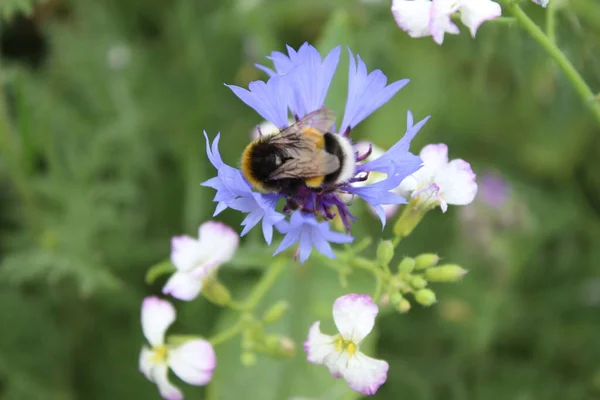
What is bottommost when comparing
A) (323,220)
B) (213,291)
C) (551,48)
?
(213,291)

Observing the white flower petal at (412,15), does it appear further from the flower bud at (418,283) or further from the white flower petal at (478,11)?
the flower bud at (418,283)

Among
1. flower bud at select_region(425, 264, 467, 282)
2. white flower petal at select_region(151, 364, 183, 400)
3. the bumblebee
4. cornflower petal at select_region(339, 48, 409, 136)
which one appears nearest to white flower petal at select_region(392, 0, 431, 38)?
cornflower petal at select_region(339, 48, 409, 136)

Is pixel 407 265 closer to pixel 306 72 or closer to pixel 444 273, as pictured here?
pixel 444 273

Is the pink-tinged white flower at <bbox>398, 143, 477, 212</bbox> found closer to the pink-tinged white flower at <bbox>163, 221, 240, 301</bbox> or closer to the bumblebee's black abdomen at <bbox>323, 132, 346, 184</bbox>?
the bumblebee's black abdomen at <bbox>323, 132, 346, 184</bbox>

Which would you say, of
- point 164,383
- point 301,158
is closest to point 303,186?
point 301,158

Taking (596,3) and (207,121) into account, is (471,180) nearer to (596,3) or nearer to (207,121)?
(596,3)

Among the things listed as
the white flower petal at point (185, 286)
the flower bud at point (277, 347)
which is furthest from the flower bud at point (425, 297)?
the white flower petal at point (185, 286)
